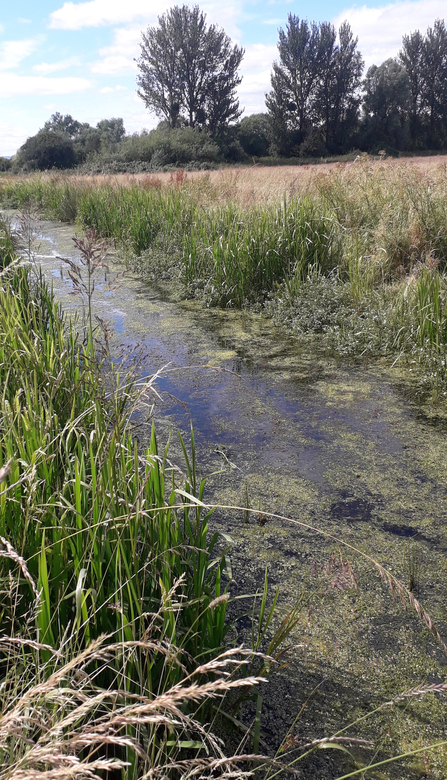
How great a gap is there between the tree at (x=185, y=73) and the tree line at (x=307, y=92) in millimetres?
56

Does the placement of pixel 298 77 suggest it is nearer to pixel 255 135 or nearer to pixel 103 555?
pixel 255 135

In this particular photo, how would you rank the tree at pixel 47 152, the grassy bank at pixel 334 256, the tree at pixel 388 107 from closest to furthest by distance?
1. the grassy bank at pixel 334 256
2. the tree at pixel 47 152
3. the tree at pixel 388 107

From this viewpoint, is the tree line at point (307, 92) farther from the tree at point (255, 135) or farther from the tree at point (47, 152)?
the tree at point (47, 152)

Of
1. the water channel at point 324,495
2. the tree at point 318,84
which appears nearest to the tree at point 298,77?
the tree at point 318,84

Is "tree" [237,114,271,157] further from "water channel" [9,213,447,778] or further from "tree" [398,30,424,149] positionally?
"water channel" [9,213,447,778]

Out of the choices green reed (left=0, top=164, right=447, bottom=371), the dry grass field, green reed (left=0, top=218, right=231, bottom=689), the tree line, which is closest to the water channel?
green reed (left=0, top=218, right=231, bottom=689)

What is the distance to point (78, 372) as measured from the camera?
2.05 m

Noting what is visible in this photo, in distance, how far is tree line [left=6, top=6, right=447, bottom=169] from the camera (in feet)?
93.2

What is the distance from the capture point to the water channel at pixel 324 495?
1.32 meters

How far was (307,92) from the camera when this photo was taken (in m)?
28.9

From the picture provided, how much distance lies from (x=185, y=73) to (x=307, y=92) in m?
6.96

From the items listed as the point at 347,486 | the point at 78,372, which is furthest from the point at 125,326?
the point at 347,486

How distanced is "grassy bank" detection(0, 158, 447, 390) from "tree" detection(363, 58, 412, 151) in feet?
85.9

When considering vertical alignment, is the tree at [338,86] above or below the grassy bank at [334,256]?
above
